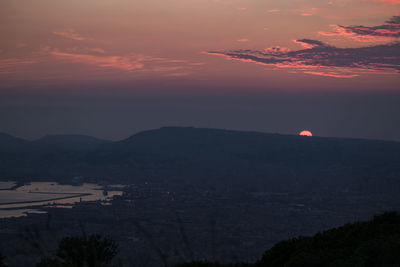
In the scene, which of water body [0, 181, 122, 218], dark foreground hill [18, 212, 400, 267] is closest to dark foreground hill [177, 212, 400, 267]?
dark foreground hill [18, 212, 400, 267]

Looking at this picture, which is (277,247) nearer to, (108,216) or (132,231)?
(132,231)

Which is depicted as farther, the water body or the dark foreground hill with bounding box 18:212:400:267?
the water body

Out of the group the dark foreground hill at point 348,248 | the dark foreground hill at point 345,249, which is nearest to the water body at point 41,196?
the dark foreground hill at point 345,249

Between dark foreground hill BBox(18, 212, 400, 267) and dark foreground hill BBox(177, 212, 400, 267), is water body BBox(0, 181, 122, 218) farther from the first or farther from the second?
dark foreground hill BBox(177, 212, 400, 267)

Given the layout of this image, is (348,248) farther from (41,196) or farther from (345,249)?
(41,196)

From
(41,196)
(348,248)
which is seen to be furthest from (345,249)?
(41,196)

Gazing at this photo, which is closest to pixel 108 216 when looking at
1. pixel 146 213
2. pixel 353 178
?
pixel 146 213
